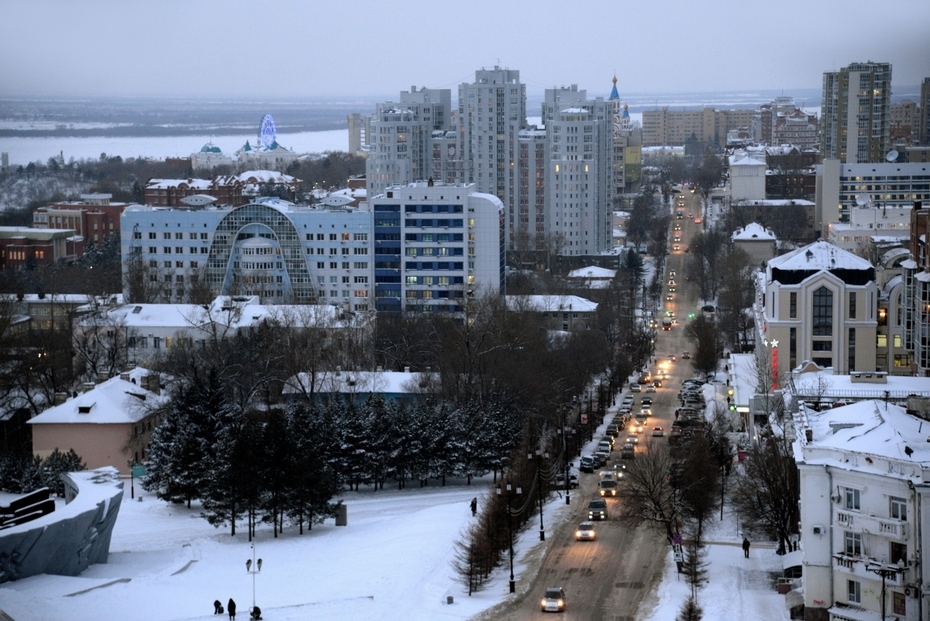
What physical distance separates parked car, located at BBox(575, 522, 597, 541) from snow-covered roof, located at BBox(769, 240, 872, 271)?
13.0 metres

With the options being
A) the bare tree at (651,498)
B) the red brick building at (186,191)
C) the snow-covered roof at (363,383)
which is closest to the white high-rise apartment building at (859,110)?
the red brick building at (186,191)

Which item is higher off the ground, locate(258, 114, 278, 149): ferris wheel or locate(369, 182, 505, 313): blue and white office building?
locate(258, 114, 278, 149): ferris wheel

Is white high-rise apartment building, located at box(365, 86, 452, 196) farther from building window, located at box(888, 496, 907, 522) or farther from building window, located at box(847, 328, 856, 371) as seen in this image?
building window, located at box(888, 496, 907, 522)

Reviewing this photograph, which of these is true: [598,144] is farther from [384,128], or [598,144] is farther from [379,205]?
[379,205]

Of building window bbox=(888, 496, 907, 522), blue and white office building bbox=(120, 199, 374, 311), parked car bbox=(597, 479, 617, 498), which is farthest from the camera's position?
blue and white office building bbox=(120, 199, 374, 311)

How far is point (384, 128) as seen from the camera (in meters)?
68.1

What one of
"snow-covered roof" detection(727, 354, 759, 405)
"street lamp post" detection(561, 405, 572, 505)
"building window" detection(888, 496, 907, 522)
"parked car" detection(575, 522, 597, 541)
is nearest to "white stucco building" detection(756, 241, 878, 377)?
"snow-covered roof" detection(727, 354, 759, 405)

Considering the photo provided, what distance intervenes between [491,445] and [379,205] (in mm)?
23672

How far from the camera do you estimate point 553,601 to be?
1909 centimetres

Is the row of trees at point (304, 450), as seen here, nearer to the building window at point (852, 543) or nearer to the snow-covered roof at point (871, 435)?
the snow-covered roof at point (871, 435)

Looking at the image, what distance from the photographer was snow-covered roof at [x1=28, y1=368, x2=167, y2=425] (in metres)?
30.4

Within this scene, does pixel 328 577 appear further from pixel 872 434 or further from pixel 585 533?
pixel 872 434

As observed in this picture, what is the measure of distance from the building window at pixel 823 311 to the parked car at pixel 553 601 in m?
16.2

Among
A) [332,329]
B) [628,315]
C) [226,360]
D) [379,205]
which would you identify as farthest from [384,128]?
[226,360]
